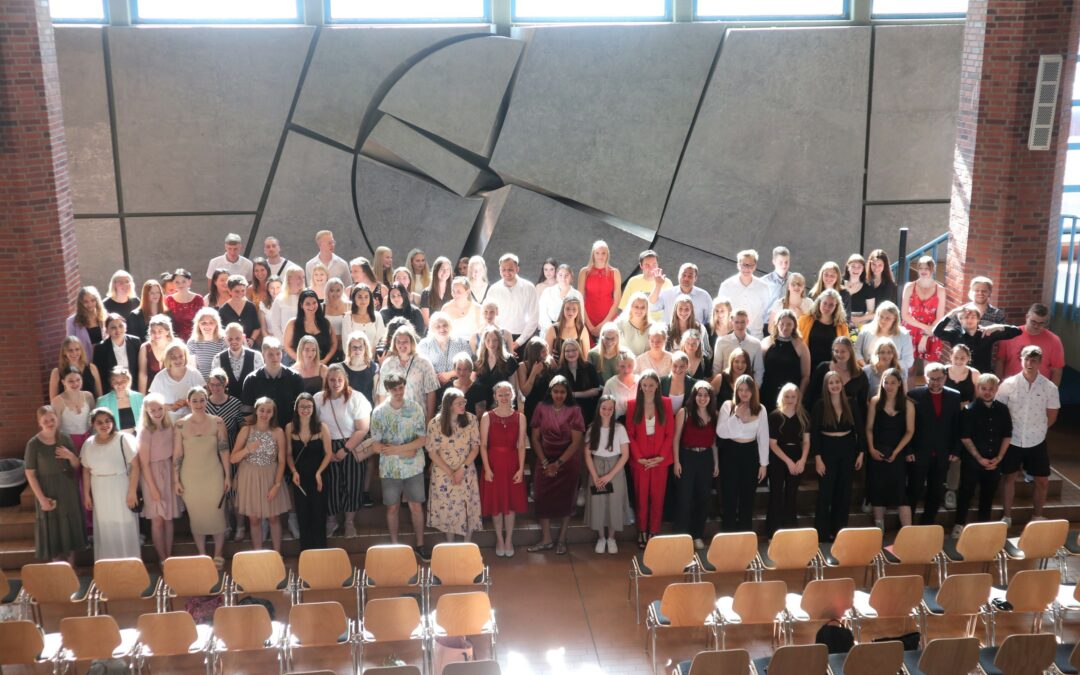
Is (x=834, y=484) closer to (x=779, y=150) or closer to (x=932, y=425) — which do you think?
(x=932, y=425)

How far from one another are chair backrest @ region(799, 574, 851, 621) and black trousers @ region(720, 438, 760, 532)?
1519mm

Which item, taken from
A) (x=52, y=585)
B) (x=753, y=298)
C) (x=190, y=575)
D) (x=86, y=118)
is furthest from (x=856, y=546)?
(x=86, y=118)

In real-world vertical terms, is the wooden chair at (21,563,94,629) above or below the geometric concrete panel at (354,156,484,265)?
below

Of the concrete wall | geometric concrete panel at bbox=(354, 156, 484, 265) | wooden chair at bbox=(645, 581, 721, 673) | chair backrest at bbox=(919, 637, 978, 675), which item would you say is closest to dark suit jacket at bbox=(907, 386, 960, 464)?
chair backrest at bbox=(919, 637, 978, 675)

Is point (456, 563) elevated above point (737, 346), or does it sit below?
below

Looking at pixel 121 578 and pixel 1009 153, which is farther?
pixel 1009 153

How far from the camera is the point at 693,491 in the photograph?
8.58m

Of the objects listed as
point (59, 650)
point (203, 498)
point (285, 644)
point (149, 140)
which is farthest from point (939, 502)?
point (149, 140)

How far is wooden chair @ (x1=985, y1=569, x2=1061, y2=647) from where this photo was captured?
7113 mm

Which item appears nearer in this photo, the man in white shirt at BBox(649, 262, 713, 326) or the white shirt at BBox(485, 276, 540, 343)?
the man in white shirt at BBox(649, 262, 713, 326)

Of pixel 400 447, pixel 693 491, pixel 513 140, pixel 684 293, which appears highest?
pixel 513 140

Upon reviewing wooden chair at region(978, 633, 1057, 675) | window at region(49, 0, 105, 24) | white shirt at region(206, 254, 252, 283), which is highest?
window at region(49, 0, 105, 24)

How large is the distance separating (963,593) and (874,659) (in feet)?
4.00

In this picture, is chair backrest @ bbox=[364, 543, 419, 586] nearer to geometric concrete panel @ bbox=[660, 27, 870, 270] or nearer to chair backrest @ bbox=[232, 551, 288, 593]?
chair backrest @ bbox=[232, 551, 288, 593]
